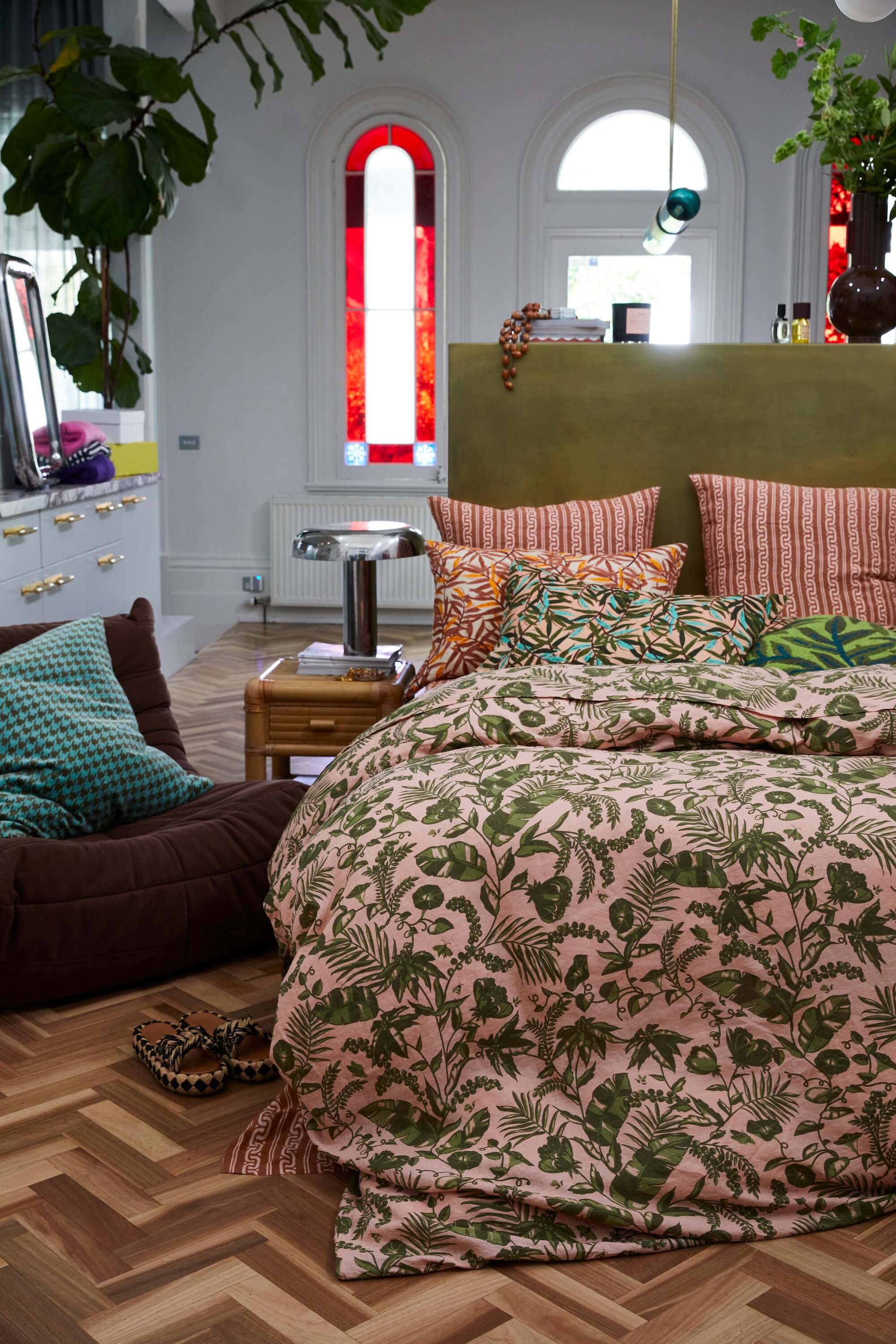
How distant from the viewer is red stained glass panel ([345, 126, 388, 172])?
6.61m

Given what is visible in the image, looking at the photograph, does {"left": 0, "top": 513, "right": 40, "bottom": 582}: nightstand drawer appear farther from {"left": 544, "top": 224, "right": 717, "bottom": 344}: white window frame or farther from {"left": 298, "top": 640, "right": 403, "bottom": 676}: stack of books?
{"left": 544, "top": 224, "right": 717, "bottom": 344}: white window frame

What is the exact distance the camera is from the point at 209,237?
6.76 metres

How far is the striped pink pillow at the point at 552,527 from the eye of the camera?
130 inches

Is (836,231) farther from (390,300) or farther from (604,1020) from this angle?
(604,1020)

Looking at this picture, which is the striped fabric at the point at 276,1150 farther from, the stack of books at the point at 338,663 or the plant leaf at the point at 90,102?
the plant leaf at the point at 90,102

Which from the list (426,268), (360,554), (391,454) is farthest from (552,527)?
(426,268)

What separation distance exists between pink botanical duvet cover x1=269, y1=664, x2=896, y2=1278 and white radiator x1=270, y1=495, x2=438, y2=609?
5.03 metres

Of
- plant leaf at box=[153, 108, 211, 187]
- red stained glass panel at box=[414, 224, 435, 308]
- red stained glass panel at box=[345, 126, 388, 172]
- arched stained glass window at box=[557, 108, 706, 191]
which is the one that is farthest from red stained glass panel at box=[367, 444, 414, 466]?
plant leaf at box=[153, 108, 211, 187]

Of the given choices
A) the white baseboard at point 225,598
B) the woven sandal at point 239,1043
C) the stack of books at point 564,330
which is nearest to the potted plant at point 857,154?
the stack of books at point 564,330

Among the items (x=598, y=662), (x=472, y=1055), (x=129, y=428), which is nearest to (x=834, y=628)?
(x=598, y=662)

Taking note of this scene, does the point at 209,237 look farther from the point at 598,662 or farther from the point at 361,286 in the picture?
the point at 598,662

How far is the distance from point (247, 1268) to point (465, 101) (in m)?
6.13

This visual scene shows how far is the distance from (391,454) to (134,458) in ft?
6.55

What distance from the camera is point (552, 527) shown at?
332 cm
